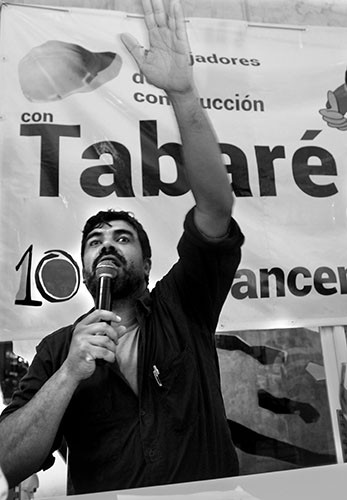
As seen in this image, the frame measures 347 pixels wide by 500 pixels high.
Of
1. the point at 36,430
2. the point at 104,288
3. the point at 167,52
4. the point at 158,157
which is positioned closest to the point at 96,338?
the point at 104,288

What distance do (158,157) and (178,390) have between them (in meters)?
0.70

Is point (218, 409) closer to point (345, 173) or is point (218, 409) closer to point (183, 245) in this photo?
point (183, 245)

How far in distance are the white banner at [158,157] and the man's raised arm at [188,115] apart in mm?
399

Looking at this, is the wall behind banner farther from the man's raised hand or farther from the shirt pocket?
the shirt pocket

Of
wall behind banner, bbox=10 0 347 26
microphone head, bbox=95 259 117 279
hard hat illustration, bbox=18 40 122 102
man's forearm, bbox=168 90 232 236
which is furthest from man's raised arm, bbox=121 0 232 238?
wall behind banner, bbox=10 0 347 26

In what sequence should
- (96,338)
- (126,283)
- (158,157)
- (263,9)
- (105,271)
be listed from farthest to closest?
(263,9)
(158,157)
(126,283)
(105,271)
(96,338)

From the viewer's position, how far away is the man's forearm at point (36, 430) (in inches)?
30.1

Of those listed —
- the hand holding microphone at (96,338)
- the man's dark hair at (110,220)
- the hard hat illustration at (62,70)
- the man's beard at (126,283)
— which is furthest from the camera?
the hard hat illustration at (62,70)

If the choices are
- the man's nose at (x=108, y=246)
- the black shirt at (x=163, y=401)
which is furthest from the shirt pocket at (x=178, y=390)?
the man's nose at (x=108, y=246)

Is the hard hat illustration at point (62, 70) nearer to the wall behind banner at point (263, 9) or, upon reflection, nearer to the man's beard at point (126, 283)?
the wall behind banner at point (263, 9)

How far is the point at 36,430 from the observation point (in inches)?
30.2

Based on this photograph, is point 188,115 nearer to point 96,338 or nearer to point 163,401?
point 96,338

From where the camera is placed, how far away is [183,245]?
35.9 inches

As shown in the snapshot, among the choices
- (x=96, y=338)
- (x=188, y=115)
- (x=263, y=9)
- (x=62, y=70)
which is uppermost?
(x=263, y=9)
